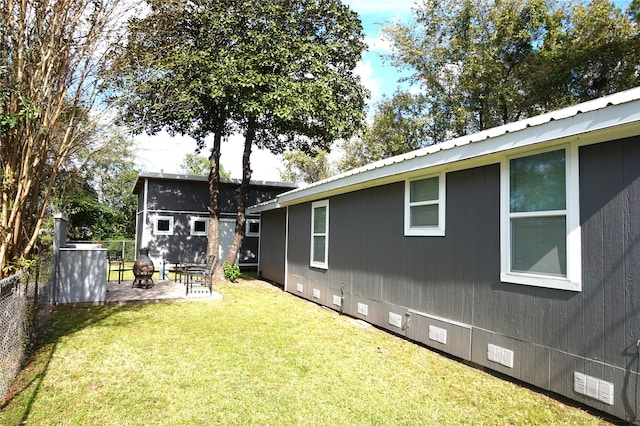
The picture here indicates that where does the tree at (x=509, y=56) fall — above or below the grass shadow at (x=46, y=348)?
above

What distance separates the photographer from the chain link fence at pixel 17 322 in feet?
10.7

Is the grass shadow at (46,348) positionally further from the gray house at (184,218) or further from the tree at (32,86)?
the gray house at (184,218)

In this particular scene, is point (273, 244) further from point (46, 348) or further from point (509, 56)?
point (509, 56)

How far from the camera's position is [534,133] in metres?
3.54

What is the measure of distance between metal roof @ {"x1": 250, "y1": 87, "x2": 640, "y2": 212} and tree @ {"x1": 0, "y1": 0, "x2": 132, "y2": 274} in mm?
4055

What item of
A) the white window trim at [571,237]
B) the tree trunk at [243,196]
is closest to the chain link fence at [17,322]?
the white window trim at [571,237]

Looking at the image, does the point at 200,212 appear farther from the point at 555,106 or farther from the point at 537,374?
the point at 555,106

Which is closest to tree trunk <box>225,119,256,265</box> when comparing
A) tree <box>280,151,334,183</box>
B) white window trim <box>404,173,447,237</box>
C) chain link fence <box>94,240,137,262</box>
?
white window trim <box>404,173,447,237</box>

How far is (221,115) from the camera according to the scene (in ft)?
38.4

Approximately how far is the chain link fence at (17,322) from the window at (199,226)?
33.8 ft

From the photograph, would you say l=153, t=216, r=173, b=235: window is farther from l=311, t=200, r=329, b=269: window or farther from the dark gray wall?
l=311, t=200, r=329, b=269: window

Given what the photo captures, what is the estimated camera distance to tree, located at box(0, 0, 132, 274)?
387cm

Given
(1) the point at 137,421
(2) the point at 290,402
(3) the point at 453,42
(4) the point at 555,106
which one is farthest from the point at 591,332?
(3) the point at 453,42

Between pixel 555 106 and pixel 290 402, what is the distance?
17159 millimetres
